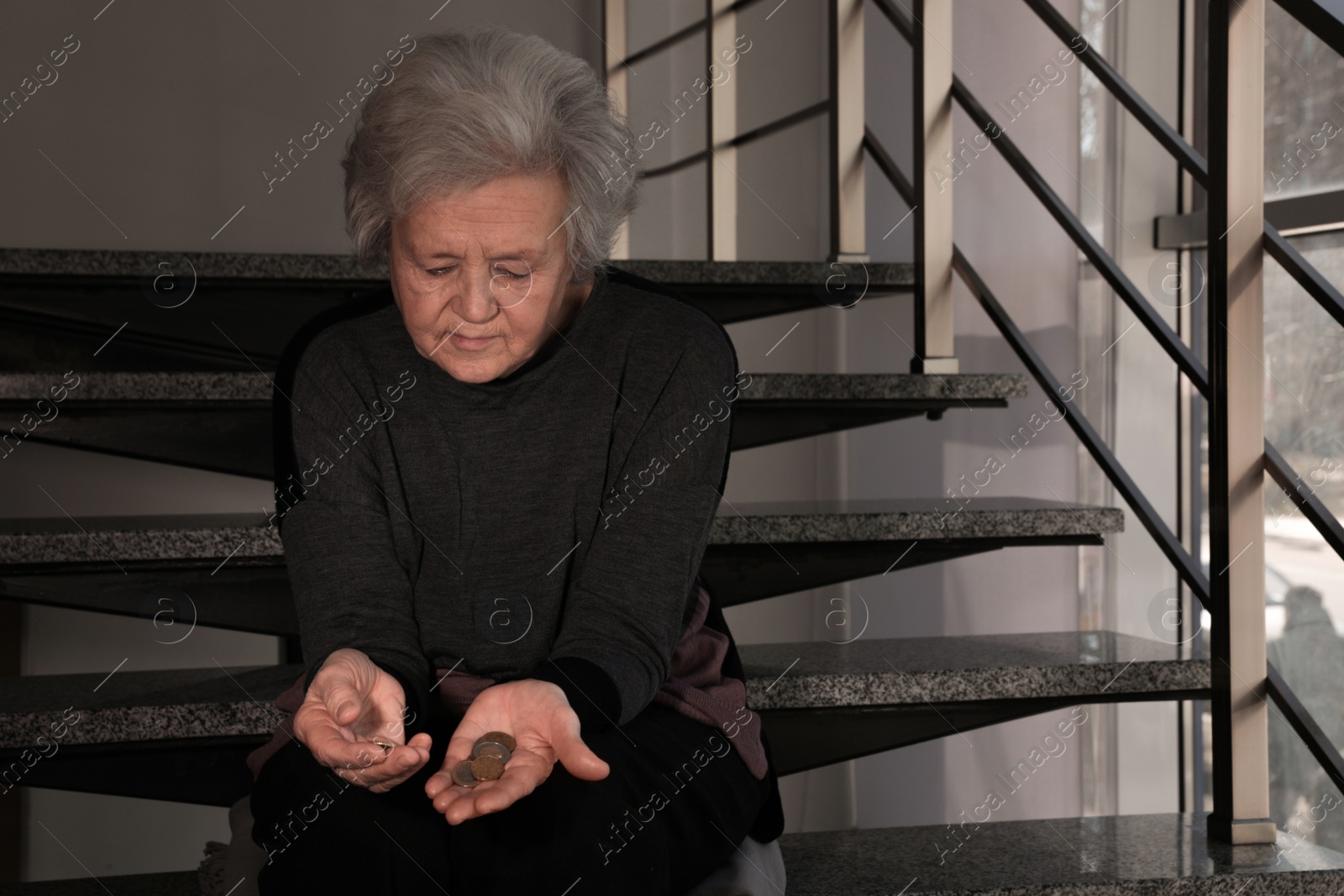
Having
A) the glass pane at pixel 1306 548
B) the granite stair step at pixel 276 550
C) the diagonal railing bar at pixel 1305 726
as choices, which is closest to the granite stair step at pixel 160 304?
the granite stair step at pixel 276 550

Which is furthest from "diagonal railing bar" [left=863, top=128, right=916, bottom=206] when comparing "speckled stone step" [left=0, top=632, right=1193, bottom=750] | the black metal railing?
"speckled stone step" [left=0, top=632, right=1193, bottom=750]

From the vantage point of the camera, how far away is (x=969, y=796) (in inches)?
102

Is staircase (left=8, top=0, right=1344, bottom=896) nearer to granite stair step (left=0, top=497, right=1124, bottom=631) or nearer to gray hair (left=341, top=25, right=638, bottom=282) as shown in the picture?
granite stair step (left=0, top=497, right=1124, bottom=631)

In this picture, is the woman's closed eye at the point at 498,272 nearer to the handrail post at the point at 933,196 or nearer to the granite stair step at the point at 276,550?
the granite stair step at the point at 276,550

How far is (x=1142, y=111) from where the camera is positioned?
1648 millimetres

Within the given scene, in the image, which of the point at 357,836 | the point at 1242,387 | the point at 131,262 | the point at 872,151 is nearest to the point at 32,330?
the point at 131,262

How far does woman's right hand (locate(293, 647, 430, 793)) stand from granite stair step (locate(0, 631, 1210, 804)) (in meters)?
0.33

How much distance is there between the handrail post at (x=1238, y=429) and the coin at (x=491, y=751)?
878 millimetres

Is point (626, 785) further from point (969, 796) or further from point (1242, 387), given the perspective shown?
point (969, 796)

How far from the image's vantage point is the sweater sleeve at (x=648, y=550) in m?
1.07

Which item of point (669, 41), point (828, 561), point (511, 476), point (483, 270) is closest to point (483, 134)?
point (483, 270)

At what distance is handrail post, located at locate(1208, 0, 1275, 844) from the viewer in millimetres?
1403

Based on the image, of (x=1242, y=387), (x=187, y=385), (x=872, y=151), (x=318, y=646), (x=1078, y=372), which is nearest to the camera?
(x=318, y=646)

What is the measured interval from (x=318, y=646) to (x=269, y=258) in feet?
2.69
